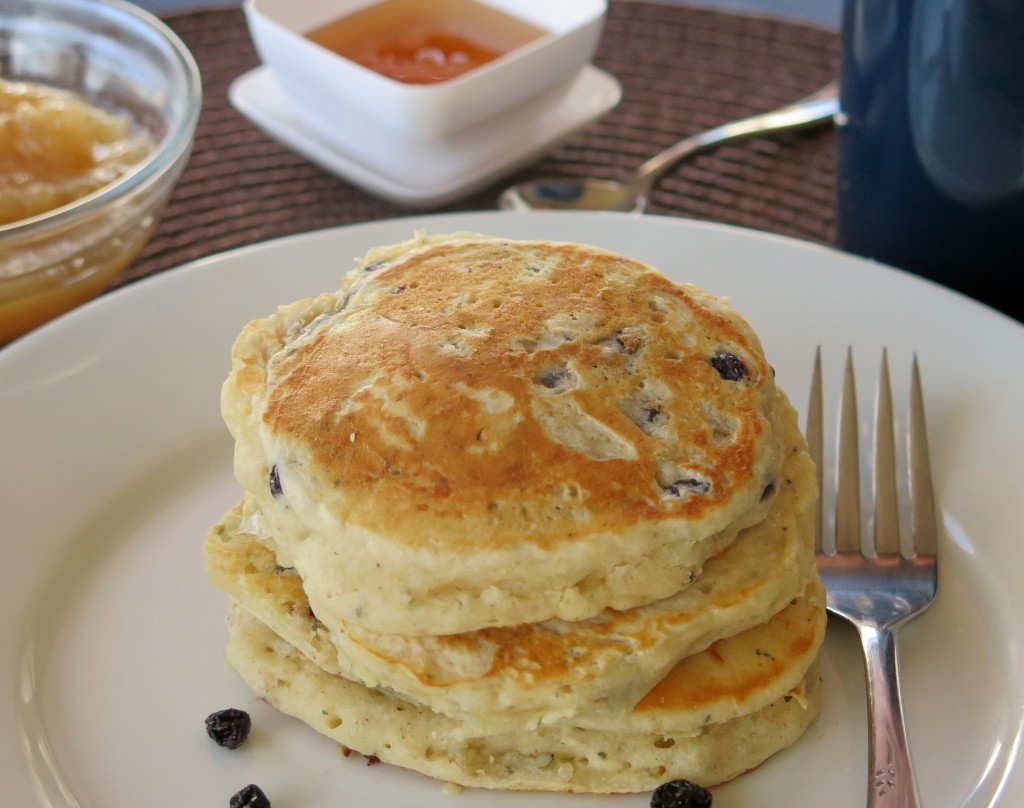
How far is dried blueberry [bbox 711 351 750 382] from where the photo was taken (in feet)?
6.51

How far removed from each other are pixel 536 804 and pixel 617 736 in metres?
0.17

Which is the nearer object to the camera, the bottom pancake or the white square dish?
the bottom pancake

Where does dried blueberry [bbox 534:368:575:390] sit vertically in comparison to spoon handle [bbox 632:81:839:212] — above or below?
above

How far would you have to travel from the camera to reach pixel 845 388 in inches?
97.4

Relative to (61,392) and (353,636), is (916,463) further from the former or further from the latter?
(61,392)

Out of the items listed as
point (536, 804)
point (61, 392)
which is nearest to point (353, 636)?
point (536, 804)

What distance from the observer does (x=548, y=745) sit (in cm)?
181

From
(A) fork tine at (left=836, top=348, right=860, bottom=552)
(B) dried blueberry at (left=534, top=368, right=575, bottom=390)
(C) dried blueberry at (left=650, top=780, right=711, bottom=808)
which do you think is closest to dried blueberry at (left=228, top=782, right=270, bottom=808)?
(C) dried blueberry at (left=650, top=780, right=711, bottom=808)

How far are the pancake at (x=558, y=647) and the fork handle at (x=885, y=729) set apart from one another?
0.21 meters

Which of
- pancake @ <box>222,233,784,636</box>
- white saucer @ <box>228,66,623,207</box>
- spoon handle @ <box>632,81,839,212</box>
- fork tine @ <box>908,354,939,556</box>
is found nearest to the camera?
pancake @ <box>222,233,784,636</box>

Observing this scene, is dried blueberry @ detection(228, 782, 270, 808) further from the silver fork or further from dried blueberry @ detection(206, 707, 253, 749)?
the silver fork

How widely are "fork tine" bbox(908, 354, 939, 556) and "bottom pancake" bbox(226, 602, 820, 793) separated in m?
0.47

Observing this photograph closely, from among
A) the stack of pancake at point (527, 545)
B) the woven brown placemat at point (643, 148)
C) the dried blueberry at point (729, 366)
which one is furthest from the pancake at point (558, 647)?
the woven brown placemat at point (643, 148)

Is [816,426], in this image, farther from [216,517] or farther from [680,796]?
[216,517]
